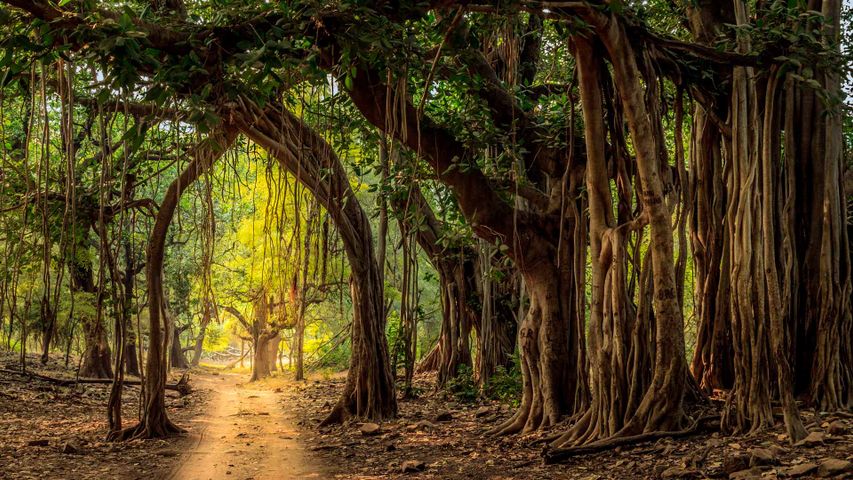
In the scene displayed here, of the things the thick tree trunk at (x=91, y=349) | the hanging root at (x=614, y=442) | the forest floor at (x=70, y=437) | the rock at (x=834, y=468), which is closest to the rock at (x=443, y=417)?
the forest floor at (x=70, y=437)

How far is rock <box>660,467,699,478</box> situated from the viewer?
12.2 feet

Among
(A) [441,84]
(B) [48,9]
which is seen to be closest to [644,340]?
(A) [441,84]

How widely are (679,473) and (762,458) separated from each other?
40 centimetres

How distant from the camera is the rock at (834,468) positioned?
10.5 feet

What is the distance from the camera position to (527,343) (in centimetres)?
611

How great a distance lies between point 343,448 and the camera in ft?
19.6

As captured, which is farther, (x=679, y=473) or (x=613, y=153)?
(x=613, y=153)

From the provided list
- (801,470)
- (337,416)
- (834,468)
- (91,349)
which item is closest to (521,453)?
(801,470)

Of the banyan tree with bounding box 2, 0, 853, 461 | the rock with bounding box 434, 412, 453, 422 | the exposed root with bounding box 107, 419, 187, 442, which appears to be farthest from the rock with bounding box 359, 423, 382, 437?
the exposed root with bounding box 107, 419, 187, 442

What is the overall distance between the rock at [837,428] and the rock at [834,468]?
733 millimetres

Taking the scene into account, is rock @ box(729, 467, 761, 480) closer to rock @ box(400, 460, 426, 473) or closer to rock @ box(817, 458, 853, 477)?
rock @ box(817, 458, 853, 477)

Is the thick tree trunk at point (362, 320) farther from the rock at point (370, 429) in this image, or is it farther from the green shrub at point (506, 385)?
the green shrub at point (506, 385)

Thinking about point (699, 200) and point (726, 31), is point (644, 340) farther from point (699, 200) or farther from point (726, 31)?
point (726, 31)

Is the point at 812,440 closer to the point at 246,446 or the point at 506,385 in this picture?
the point at 506,385
